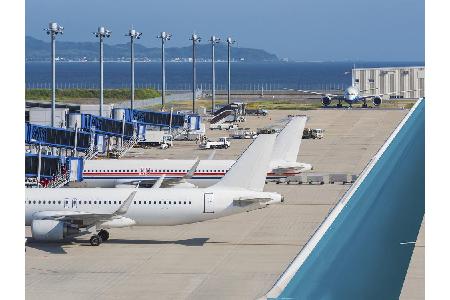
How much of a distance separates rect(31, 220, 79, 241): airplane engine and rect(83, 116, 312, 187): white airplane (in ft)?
43.2

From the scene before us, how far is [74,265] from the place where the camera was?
1432 inches

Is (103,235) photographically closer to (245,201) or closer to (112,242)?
(112,242)

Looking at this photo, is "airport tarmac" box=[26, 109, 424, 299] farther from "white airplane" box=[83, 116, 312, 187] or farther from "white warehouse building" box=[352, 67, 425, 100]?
"white warehouse building" box=[352, 67, 425, 100]

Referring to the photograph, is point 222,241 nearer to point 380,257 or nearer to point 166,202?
point 166,202

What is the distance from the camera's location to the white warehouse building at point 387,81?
143750 millimetres

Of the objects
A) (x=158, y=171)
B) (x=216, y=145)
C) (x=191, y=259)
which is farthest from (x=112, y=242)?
(x=216, y=145)

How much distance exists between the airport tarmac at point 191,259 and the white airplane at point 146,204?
3.20 feet

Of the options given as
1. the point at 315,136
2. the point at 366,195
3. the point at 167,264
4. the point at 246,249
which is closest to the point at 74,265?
the point at 167,264

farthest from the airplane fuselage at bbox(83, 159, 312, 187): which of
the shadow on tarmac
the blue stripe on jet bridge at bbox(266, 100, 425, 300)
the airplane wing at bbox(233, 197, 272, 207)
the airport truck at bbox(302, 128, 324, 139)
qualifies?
the blue stripe on jet bridge at bbox(266, 100, 425, 300)

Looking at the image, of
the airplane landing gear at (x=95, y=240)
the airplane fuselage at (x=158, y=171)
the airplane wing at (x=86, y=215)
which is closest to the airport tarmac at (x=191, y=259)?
the airplane landing gear at (x=95, y=240)

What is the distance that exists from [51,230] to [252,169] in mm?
8208

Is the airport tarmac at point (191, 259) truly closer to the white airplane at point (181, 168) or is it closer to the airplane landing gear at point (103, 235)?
the airplane landing gear at point (103, 235)

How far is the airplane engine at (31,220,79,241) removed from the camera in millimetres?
39375
